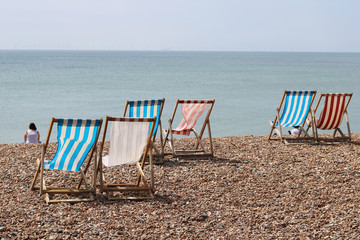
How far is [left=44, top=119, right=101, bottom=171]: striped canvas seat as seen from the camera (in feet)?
16.6

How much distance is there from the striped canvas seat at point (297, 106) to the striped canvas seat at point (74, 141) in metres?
4.14

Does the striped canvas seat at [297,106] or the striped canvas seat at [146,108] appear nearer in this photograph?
the striped canvas seat at [146,108]

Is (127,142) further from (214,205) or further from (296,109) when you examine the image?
(296,109)

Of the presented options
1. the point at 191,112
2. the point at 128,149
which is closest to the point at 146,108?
the point at 191,112

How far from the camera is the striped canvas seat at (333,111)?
823cm

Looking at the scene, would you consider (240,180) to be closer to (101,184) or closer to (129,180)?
(129,180)

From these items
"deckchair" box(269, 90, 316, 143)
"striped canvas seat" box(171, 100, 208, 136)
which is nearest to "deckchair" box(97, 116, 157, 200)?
"striped canvas seat" box(171, 100, 208, 136)

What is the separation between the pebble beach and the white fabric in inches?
16.7

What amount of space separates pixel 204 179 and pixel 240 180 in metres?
0.42

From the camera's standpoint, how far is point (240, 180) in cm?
584

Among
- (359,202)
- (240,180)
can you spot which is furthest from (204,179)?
(359,202)

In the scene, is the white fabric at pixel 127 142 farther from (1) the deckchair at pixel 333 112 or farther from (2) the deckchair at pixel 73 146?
(1) the deckchair at pixel 333 112

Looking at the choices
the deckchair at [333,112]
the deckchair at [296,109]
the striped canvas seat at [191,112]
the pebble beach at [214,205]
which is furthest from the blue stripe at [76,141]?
the deckchair at [333,112]

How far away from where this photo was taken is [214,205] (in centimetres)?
495
